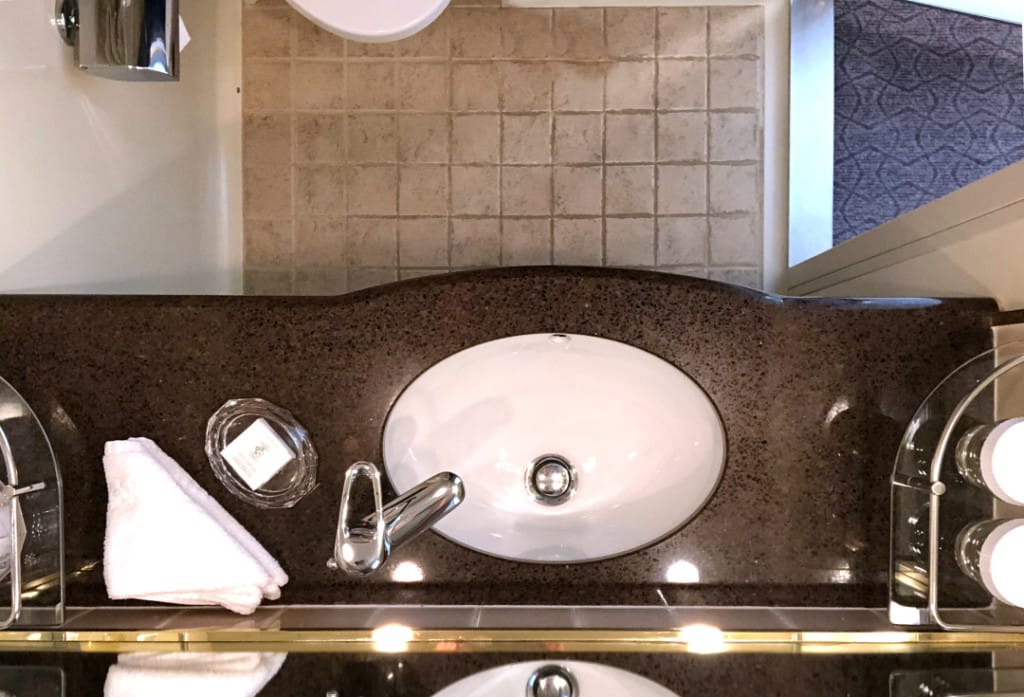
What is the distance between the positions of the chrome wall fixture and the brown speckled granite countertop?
37 centimetres

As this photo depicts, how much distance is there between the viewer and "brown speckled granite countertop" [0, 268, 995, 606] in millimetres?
919

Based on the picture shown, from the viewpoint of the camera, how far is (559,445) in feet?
3.43

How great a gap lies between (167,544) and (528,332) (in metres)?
0.51

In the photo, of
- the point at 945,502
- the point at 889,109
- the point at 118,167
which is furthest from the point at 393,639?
the point at 889,109

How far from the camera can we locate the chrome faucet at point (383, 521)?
70 cm

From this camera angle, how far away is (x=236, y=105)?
154 cm

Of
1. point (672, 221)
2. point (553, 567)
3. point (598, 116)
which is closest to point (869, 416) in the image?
point (553, 567)

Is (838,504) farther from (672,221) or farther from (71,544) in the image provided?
(71,544)

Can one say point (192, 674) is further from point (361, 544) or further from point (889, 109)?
point (889, 109)

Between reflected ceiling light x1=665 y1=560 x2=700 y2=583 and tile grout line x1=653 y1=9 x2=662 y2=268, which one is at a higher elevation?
tile grout line x1=653 y1=9 x2=662 y2=268

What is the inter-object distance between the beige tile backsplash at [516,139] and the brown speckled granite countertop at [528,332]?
2.08 feet

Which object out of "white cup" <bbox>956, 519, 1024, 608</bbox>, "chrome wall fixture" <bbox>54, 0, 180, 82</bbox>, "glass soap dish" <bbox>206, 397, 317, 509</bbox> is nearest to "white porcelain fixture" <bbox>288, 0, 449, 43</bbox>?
"chrome wall fixture" <bbox>54, 0, 180, 82</bbox>

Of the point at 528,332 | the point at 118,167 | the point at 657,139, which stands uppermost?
the point at 657,139

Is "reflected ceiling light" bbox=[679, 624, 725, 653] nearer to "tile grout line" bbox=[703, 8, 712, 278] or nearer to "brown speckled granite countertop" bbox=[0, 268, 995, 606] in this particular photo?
"brown speckled granite countertop" bbox=[0, 268, 995, 606]
